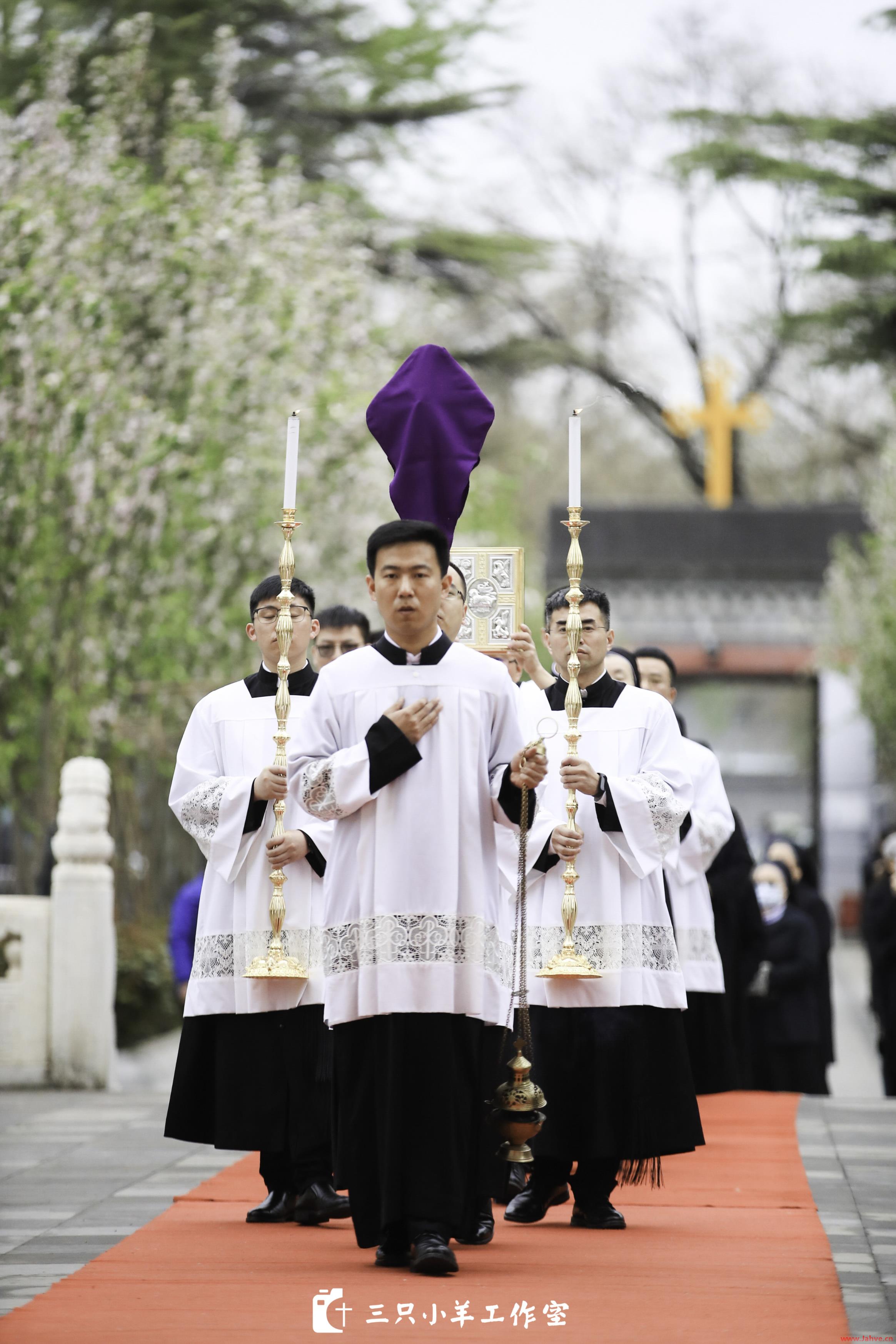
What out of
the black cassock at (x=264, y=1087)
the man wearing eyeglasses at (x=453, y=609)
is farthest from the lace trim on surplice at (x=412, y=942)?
the man wearing eyeglasses at (x=453, y=609)

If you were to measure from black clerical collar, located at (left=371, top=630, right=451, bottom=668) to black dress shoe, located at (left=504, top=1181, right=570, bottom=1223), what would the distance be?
1.84 m

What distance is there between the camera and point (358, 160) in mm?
23375

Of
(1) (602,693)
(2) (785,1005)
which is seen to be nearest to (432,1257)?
(1) (602,693)

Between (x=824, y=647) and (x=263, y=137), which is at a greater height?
(x=263, y=137)

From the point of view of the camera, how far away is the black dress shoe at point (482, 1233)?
18.0ft

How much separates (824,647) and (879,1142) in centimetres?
1854

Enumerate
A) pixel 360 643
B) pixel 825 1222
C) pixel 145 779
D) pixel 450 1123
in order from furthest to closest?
pixel 145 779, pixel 360 643, pixel 825 1222, pixel 450 1123

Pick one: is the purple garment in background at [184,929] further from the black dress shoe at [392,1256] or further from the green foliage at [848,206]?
the green foliage at [848,206]

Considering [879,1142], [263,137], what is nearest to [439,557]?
[879,1142]

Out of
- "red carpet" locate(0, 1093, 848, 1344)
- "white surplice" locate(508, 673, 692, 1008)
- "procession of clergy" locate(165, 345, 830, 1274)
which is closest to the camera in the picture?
"red carpet" locate(0, 1093, 848, 1344)

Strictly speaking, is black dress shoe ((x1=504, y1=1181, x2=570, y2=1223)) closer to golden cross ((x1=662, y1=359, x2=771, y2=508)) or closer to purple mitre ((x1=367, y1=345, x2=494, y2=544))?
purple mitre ((x1=367, y1=345, x2=494, y2=544))

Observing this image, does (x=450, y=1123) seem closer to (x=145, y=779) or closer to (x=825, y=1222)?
(x=825, y=1222)

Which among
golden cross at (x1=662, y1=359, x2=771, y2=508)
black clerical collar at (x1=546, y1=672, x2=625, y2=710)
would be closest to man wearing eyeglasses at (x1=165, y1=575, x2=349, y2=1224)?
black clerical collar at (x1=546, y1=672, x2=625, y2=710)

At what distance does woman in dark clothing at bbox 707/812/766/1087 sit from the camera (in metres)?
9.73
